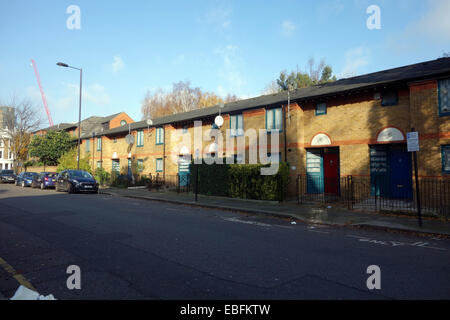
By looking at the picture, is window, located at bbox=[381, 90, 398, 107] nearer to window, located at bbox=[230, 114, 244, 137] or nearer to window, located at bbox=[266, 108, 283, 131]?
window, located at bbox=[266, 108, 283, 131]

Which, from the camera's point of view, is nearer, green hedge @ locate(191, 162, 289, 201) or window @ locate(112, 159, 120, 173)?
green hedge @ locate(191, 162, 289, 201)

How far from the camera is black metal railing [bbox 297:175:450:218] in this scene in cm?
1187

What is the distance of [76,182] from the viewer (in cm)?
2019

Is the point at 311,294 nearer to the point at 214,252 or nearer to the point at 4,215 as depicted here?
the point at 214,252

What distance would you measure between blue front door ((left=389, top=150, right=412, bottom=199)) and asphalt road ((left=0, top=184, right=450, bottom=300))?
6.66 meters

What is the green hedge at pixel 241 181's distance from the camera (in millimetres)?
15188

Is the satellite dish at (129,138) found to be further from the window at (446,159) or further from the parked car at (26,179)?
the window at (446,159)

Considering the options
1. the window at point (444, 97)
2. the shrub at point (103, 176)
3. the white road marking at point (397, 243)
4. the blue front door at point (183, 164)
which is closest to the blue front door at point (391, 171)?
the window at point (444, 97)

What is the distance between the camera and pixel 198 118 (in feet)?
75.8

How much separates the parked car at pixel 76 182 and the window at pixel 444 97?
20.4 meters

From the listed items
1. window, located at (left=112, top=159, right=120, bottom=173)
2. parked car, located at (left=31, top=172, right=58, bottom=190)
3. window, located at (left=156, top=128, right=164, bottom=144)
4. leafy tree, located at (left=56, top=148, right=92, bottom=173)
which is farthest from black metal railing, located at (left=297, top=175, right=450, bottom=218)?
leafy tree, located at (left=56, top=148, right=92, bottom=173)

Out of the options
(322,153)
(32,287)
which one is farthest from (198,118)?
(32,287)

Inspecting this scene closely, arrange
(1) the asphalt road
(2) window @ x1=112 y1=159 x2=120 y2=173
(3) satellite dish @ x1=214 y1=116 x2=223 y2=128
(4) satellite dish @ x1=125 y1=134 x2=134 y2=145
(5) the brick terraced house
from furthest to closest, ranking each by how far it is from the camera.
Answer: (2) window @ x1=112 y1=159 x2=120 y2=173 < (4) satellite dish @ x1=125 y1=134 x2=134 y2=145 < (3) satellite dish @ x1=214 y1=116 x2=223 y2=128 < (5) the brick terraced house < (1) the asphalt road

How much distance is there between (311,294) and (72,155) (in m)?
A: 38.4
